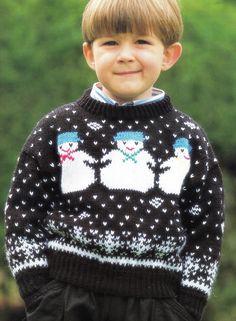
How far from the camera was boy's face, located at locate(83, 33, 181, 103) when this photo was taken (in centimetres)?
504

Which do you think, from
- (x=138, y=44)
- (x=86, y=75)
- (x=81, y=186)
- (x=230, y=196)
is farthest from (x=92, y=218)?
(x=230, y=196)

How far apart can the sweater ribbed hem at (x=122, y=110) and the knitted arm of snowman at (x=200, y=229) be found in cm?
23

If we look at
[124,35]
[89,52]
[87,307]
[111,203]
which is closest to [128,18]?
[124,35]

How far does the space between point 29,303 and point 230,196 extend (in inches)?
139

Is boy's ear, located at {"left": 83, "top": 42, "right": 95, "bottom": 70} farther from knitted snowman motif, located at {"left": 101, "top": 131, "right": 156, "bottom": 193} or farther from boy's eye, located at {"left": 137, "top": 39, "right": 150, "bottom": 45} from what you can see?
knitted snowman motif, located at {"left": 101, "top": 131, "right": 156, "bottom": 193}

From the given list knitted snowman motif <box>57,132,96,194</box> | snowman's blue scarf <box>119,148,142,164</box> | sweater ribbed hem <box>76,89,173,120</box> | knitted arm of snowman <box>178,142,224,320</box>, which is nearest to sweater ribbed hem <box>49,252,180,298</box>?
knitted arm of snowman <box>178,142,224,320</box>

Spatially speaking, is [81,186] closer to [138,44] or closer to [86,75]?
[138,44]

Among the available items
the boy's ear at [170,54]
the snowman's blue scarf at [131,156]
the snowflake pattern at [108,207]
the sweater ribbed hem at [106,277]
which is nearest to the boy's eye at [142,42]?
the boy's ear at [170,54]

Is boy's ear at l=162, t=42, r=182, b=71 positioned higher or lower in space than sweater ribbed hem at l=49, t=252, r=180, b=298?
higher

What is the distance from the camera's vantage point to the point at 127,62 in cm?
504

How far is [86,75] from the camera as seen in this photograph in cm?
780

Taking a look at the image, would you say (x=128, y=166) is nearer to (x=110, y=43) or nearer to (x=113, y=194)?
(x=113, y=194)

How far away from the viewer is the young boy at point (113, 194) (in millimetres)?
5012

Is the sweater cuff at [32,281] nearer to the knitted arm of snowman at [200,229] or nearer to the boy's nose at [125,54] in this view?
the knitted arm of snowman at [200,229]
